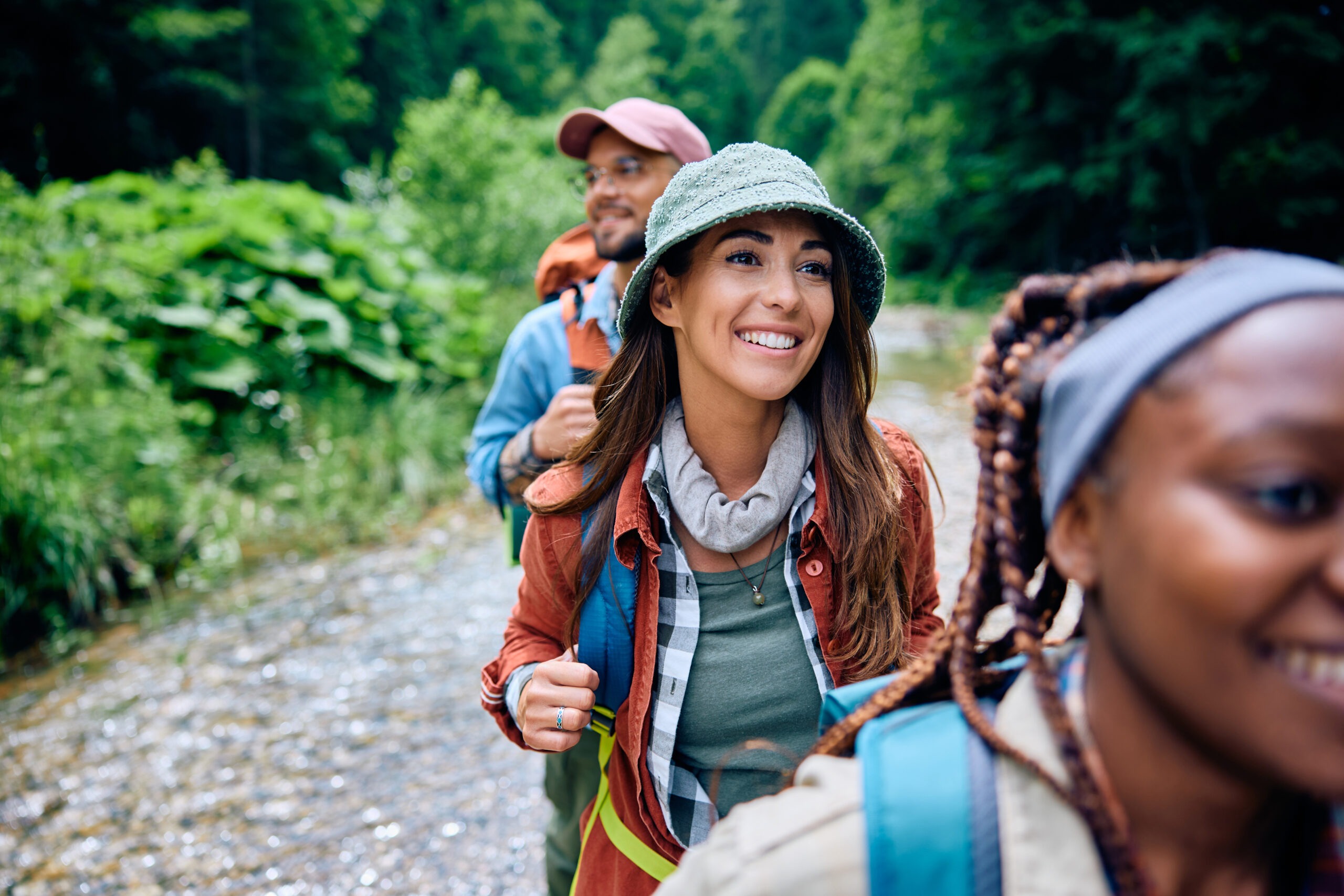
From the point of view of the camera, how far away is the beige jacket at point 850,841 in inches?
31.9

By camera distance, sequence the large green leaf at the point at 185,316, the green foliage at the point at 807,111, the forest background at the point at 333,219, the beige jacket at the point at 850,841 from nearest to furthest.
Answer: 1. the beige jacket at the point at 850,841
2. the forest background at the point at 333,219
3. the large green leaf at the point at 185,316
4. the green foliage at the point at 807,111

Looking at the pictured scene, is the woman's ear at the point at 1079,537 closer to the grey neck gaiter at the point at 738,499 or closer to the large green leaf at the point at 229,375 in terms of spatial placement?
the grey neck gaiter at the point at 738,499

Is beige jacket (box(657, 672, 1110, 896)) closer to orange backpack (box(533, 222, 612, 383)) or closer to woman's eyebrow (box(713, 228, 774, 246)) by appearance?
woman's eyebrow (box(713, 228, 774, 246))

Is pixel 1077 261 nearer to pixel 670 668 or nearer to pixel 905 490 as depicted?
pixel 905 490

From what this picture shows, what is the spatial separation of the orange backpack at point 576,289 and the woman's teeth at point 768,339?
2.95ft

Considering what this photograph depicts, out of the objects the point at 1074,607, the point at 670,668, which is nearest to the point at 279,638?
the point at 670,668

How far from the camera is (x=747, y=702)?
154 centimetres

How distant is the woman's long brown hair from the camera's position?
1.60 metres

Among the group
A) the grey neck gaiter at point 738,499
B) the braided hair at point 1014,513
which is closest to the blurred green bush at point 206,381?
the grey neck gaiter at point 738,499

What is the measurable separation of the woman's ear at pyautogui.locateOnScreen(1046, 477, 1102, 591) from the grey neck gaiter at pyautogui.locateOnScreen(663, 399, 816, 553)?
77cm

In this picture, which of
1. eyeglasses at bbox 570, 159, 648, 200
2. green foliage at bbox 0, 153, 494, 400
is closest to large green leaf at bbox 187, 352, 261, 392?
green foliage at bbox 0, 153, 494, 400

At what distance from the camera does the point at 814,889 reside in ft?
2.74

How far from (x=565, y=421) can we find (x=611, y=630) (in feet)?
2.56

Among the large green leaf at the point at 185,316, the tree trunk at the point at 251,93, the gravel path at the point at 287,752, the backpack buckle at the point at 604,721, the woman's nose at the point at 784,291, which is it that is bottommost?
the gravel path at the point at 287,752
